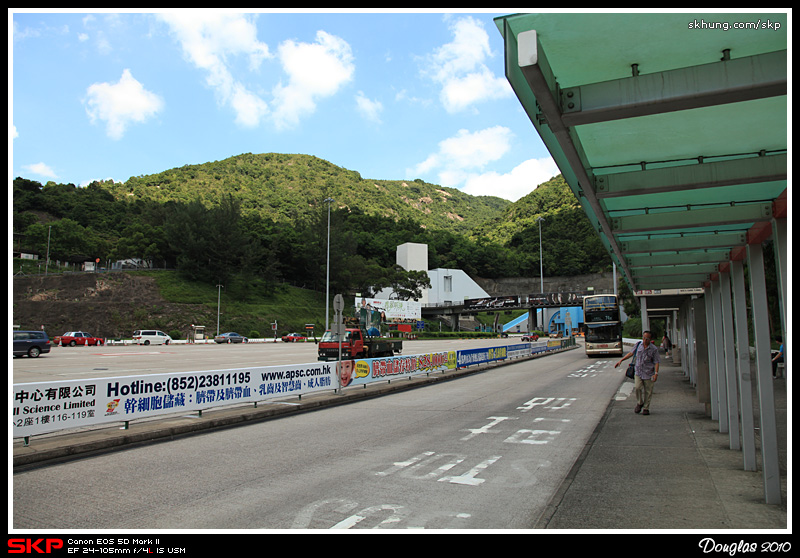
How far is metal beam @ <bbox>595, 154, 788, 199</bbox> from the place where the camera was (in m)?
6.44

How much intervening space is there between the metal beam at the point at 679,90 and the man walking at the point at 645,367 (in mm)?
8139

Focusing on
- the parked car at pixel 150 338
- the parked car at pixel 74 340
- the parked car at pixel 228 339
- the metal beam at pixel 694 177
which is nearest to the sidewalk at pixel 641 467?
the metal beam at pixel 694 177

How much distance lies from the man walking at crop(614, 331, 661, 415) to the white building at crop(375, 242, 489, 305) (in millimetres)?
110646

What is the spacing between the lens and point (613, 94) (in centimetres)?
514

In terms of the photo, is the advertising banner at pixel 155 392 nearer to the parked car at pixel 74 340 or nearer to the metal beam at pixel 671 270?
the metal beam at pixel 671 270

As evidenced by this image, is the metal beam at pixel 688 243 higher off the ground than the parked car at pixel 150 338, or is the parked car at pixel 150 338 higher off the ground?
the metal beam at pixel 688 243

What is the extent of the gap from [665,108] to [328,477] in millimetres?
5919

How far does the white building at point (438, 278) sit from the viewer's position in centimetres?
12688

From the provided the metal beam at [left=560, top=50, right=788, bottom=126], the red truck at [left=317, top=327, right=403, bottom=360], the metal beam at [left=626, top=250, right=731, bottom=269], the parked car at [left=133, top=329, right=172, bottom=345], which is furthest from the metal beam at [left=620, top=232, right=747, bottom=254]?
the parked car at [left=133, top=329, right=172, bottom=345]

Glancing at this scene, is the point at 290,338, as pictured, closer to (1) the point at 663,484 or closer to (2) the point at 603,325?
(2) the point at 603,325

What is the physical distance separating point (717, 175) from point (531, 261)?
5792 inches

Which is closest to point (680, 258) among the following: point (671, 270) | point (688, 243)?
point (688, 243)

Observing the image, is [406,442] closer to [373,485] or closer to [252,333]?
[373,485]
